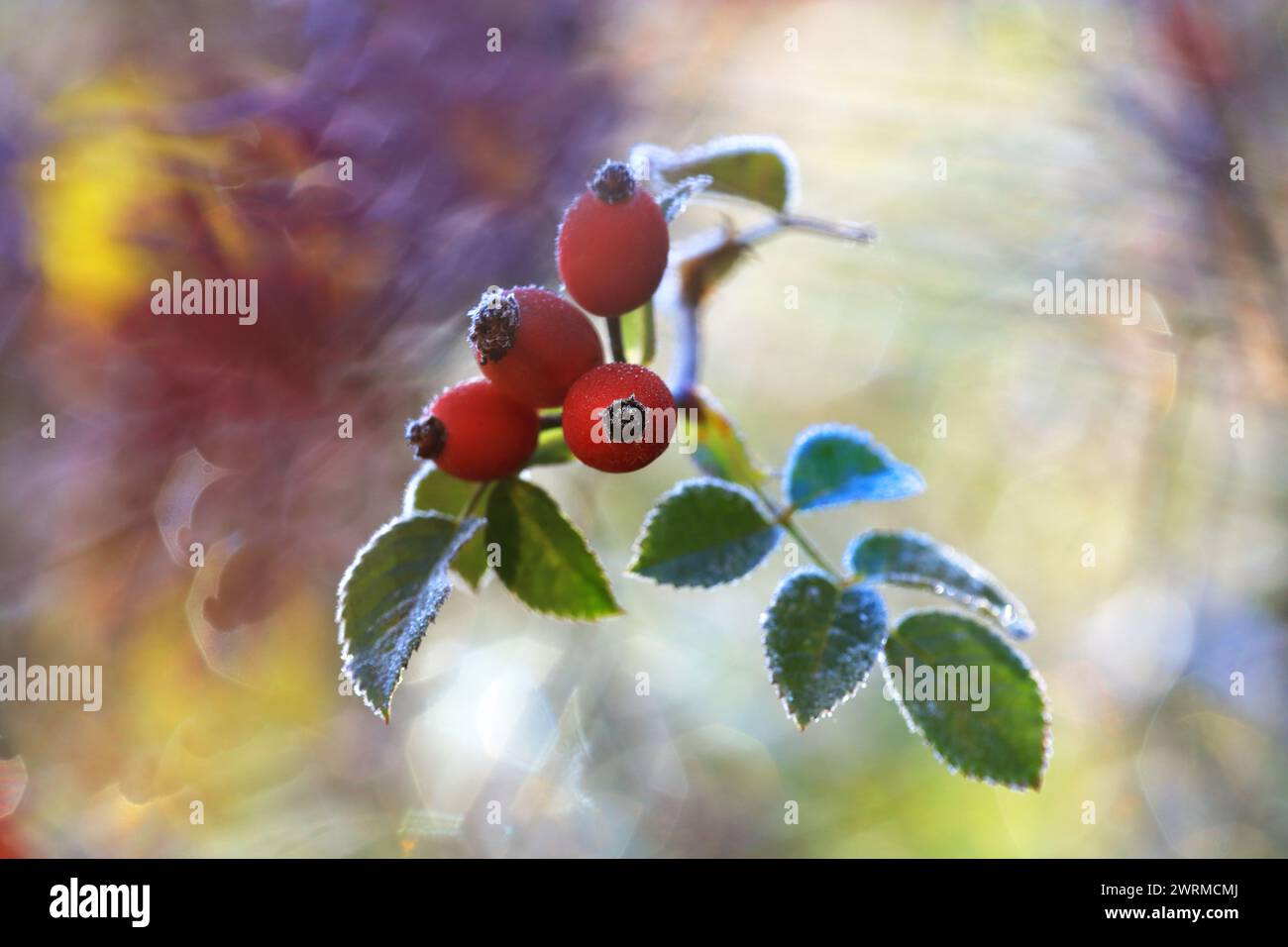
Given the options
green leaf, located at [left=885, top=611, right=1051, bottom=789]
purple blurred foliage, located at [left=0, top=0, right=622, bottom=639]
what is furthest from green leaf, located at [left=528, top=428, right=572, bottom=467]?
purple blurred foliage, located at [left=0, top=0, right=622, bottom=639]

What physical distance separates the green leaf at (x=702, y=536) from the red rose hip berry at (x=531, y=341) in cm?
19

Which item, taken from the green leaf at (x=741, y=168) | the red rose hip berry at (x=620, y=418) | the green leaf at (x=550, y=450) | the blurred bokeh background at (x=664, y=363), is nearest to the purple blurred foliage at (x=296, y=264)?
the blurred bokeh background at (x=664, y=363)

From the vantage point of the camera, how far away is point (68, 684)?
174cm

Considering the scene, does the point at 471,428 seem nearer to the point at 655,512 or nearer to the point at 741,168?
the point at 655,512

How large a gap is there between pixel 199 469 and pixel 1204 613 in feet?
7.54

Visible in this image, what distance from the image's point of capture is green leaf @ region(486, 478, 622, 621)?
32.3 inches

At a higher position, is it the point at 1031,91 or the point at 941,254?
the point at 1031,91

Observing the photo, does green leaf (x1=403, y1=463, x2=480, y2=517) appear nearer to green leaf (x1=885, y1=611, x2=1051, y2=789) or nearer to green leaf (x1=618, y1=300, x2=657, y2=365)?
green leaf (x1=618, y1=300, x2=657, y2=365)

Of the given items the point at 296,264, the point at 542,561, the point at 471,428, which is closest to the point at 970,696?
the point at 542,561

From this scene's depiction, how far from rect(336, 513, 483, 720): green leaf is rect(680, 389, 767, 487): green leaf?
0.31 m

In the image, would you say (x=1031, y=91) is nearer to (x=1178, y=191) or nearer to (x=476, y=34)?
(x=1178, y=191)

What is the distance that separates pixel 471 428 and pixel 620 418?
184 millimetres
